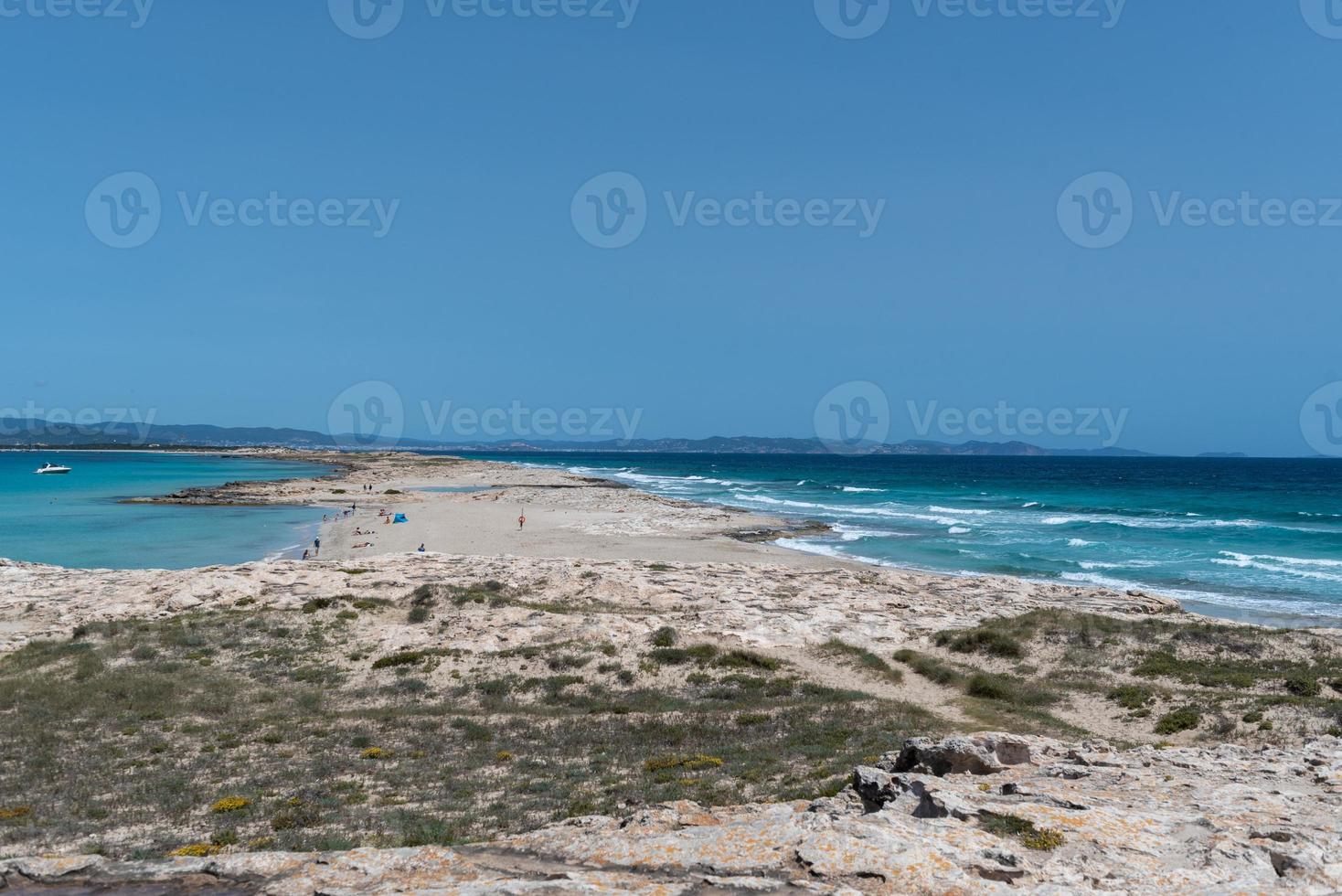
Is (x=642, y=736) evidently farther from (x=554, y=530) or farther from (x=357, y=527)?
(x=357, y=527)

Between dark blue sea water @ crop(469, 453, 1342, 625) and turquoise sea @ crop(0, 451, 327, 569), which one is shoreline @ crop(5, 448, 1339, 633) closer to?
dark blue sea water @ crop(469, 453, 1342, 625)

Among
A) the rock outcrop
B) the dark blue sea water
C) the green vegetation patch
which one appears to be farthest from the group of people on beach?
the rock outcrop

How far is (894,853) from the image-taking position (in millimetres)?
6020

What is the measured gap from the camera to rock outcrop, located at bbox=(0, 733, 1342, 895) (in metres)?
5.73

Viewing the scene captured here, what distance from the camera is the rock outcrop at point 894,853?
5730 millimetres

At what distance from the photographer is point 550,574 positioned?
28312 millimetres

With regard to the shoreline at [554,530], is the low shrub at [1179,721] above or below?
above

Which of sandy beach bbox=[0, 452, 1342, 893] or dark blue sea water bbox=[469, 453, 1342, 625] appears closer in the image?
sandy beach bbox=[0, 452, 1342, 893]

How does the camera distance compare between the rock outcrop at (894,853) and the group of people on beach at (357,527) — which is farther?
the group of people on beach at (357,527)

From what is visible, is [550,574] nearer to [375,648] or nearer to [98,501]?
[375,648]

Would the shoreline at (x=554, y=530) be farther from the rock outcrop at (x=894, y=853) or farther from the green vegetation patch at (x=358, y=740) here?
the rock outcrop at (x=894, y=853)

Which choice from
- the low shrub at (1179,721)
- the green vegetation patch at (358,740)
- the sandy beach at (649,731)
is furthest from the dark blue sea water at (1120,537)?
the green vegetation patch at (358,740)

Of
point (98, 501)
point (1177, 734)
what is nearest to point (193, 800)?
point (1177, 734)

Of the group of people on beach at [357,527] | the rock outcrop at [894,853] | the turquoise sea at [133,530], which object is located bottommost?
the turquoise sea at [133,530]
